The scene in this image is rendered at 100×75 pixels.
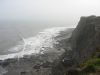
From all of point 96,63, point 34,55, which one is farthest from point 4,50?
point 96,63

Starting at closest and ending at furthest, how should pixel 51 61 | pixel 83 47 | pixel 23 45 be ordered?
pixel 83 47
pixel 51 61
pixel 23 45

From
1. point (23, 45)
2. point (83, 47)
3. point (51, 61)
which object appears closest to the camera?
point (83, 47)

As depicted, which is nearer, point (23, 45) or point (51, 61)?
point (51, 61)

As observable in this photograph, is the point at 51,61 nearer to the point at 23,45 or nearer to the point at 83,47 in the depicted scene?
the point at 83,47

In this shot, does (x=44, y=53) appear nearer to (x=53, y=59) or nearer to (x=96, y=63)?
(x=53, y=59)

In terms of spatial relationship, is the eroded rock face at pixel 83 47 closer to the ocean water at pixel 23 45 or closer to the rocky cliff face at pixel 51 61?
the rocky cliff face at pixel 51 61

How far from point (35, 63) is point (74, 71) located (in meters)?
41.3

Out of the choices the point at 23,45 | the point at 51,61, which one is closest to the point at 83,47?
the point at 51,61

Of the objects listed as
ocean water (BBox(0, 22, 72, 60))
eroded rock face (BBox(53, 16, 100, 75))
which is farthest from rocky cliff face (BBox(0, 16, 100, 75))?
ocean water (BBox(0, 22, 72, 60))

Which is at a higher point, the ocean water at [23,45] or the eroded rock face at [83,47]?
the eroded rock face at [83,47]

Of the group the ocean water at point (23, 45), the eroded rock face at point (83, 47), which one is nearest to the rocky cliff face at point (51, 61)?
the eroded rock face at point (83, 47)

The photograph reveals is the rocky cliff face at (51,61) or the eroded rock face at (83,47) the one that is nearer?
the eroded rock face at (83,47)

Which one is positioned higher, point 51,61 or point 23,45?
point 23,45

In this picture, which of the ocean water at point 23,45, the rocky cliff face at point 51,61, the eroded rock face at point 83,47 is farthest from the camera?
the ocean water at point 23,45
